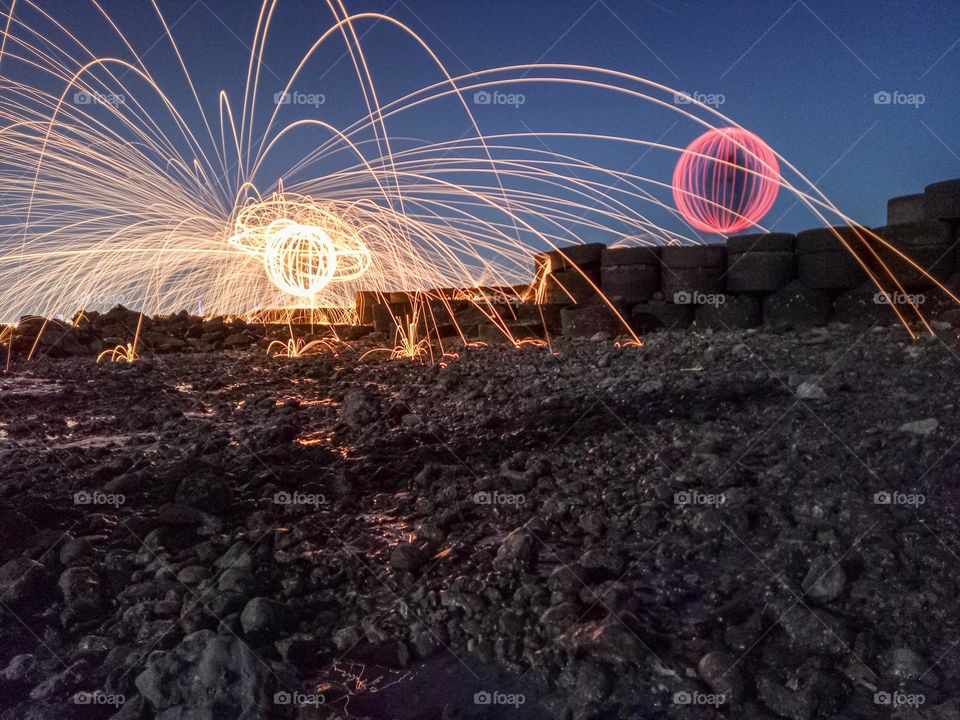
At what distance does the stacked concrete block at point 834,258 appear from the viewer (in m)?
9.10

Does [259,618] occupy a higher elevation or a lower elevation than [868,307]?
lower

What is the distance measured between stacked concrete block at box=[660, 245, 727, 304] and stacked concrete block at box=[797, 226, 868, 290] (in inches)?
48.4

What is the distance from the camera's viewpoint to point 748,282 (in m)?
9.70

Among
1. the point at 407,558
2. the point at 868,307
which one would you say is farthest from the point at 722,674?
the point at 868,307

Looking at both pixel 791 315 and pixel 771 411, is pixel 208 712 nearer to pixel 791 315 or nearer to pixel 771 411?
pixel 771 411

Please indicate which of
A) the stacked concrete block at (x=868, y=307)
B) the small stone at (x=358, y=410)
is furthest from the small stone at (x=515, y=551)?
the stacked concrete block at (x=868, y=307)

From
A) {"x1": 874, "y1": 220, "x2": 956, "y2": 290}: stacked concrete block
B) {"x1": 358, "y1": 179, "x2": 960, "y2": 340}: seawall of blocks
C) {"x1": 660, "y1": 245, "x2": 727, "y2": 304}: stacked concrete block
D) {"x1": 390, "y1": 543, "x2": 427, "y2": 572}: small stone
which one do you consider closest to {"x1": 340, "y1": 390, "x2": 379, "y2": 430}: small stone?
{"x1": 390, "y1": 543, "x2": 427, "y2": 572}: small stone

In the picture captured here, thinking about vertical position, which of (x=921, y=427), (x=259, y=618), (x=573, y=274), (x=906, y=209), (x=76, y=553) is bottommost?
(x=259, y=618)

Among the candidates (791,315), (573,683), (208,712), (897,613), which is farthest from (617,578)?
(791,315)

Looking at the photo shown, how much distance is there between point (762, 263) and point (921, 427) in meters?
6.01

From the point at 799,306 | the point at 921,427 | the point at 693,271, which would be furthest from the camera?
the point at 693,271

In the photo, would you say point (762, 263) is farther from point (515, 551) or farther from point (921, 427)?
point (515, 551)

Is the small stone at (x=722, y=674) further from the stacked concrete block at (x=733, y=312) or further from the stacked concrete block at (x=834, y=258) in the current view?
the stacked concrete block at (x=834, y=258)

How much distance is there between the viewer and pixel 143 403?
6.23 metres
